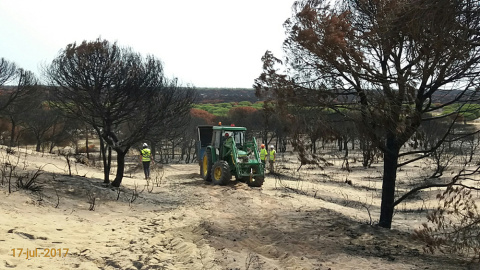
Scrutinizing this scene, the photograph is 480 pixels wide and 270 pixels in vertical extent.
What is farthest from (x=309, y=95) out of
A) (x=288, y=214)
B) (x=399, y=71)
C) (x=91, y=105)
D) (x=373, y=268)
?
(x=91, y=105)

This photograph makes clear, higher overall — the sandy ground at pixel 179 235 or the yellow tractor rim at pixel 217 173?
the yellow tractor rim at pixel 217 173

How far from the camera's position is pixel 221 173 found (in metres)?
14.5

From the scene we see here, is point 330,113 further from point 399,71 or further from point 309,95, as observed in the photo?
point 399,71

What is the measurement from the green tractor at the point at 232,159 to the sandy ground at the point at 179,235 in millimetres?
3075

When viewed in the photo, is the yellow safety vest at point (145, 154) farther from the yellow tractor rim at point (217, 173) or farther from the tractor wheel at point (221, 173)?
the yellow tractor rim at point (217, 173)

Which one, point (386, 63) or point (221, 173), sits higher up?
point (386, 63)

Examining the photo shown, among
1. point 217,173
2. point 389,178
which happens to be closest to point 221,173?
point 217,173

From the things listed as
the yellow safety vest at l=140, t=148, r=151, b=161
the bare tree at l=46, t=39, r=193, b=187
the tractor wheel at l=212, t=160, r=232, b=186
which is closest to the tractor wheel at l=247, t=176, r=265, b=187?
the tractor wheel at l=212, t=160, r=232, b=186

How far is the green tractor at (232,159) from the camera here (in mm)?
14586

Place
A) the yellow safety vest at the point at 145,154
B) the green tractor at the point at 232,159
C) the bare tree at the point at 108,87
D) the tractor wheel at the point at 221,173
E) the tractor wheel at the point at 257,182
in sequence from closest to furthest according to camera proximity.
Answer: the bare tree at the point at 108,87
the tractor wheel at the point at 221,173
the green tractor at the point at 232,159
the tractor wheel at the point at 257,182
the yellow safety vest at the point at 145,154

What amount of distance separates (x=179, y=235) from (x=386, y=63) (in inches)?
229

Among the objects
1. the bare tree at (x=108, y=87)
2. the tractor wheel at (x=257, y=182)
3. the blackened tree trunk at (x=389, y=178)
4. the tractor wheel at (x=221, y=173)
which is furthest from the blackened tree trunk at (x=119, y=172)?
the blackened tree trunk at (x=389, y=178)

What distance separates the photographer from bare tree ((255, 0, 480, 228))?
5.54m

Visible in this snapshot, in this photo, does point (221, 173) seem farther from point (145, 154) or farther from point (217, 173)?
point (145, 154)
